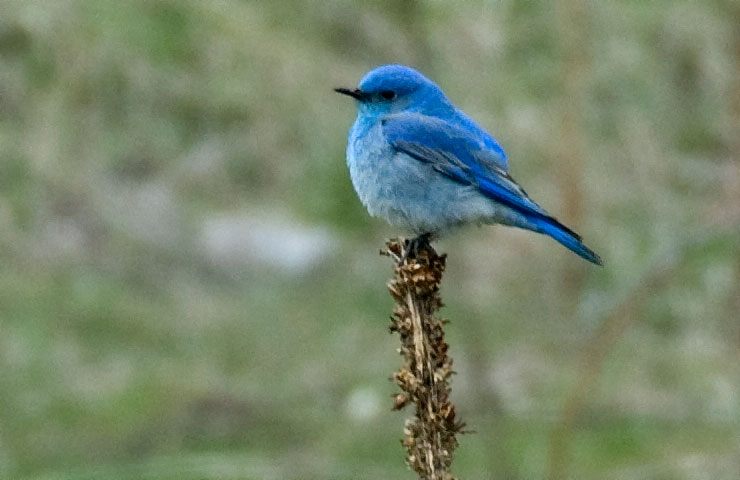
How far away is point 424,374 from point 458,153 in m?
1.64

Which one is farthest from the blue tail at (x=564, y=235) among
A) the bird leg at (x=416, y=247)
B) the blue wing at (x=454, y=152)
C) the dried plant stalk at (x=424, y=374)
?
the dried plant stalk at (x=424, y=374)

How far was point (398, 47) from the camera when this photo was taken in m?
5.01

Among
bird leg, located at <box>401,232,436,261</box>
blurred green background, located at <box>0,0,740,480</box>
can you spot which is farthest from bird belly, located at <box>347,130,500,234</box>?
blurred green background, located at <box>0,0,740,480</box>


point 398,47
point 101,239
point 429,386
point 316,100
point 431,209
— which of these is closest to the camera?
point 429,386

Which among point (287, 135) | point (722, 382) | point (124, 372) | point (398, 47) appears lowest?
point (722, 382)

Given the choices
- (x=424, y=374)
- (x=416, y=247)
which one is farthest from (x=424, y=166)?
(x=424, y=374)

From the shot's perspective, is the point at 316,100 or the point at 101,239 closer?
the point at 316,100

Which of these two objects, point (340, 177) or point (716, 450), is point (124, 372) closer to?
point (340, 177)

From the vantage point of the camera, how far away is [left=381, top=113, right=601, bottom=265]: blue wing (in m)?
3.99

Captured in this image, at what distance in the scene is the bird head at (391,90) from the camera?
4.14 metres

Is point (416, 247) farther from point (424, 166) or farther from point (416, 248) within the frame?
point (424, 166)

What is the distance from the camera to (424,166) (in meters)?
4.03

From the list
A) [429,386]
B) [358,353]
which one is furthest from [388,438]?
[429,386]

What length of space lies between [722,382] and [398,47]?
8.10 ft
